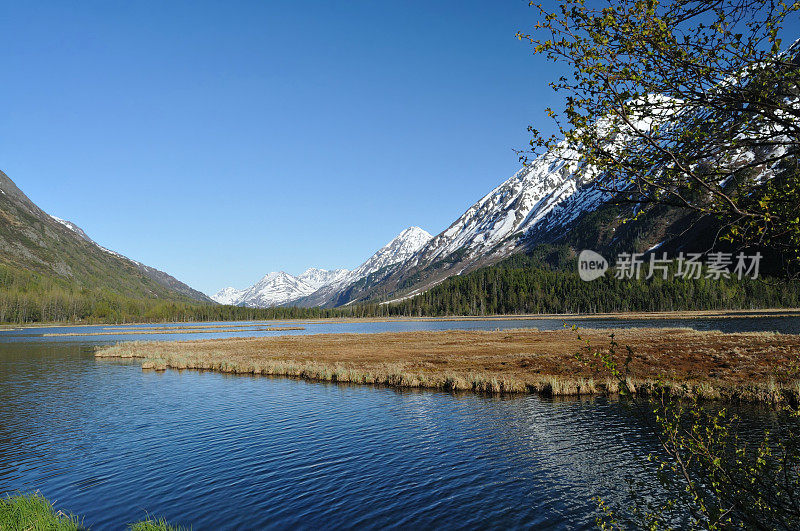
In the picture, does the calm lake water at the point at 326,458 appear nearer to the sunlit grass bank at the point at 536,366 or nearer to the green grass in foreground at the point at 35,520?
the green grass in foreground at the point at 35,520

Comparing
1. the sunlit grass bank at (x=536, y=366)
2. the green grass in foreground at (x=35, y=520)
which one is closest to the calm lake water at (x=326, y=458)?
the green grass in foreground at (x=35, y=520)

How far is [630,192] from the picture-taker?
614 cm

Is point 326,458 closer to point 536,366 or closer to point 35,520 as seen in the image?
point 35,520

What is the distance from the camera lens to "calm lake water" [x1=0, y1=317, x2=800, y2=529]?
15500 mm

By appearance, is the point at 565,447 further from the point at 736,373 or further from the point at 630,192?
the point at 736,373

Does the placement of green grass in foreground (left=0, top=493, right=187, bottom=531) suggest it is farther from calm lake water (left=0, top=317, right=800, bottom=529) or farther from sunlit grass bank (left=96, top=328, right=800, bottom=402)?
sunlit grass bank (left=96, top=328, right=800, bottom=402)

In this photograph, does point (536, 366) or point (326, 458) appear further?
point (536, 366)

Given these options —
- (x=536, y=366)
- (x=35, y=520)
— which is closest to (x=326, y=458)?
(x=35, y=520)

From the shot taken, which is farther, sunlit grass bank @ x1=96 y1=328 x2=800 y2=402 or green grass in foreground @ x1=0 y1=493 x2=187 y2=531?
sunlit grass bank @ x1=96 y1=328 x2=800 y2=402

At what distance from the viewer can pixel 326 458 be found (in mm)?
21172

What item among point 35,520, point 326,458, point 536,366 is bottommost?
point 326,458

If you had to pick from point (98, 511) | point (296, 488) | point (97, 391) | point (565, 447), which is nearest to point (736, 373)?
point (565, 447)

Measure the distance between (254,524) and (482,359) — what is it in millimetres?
38818

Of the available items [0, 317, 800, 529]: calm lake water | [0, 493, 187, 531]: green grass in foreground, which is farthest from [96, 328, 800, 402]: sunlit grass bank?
[0, 493, 187, 531]: green grass in foreground
